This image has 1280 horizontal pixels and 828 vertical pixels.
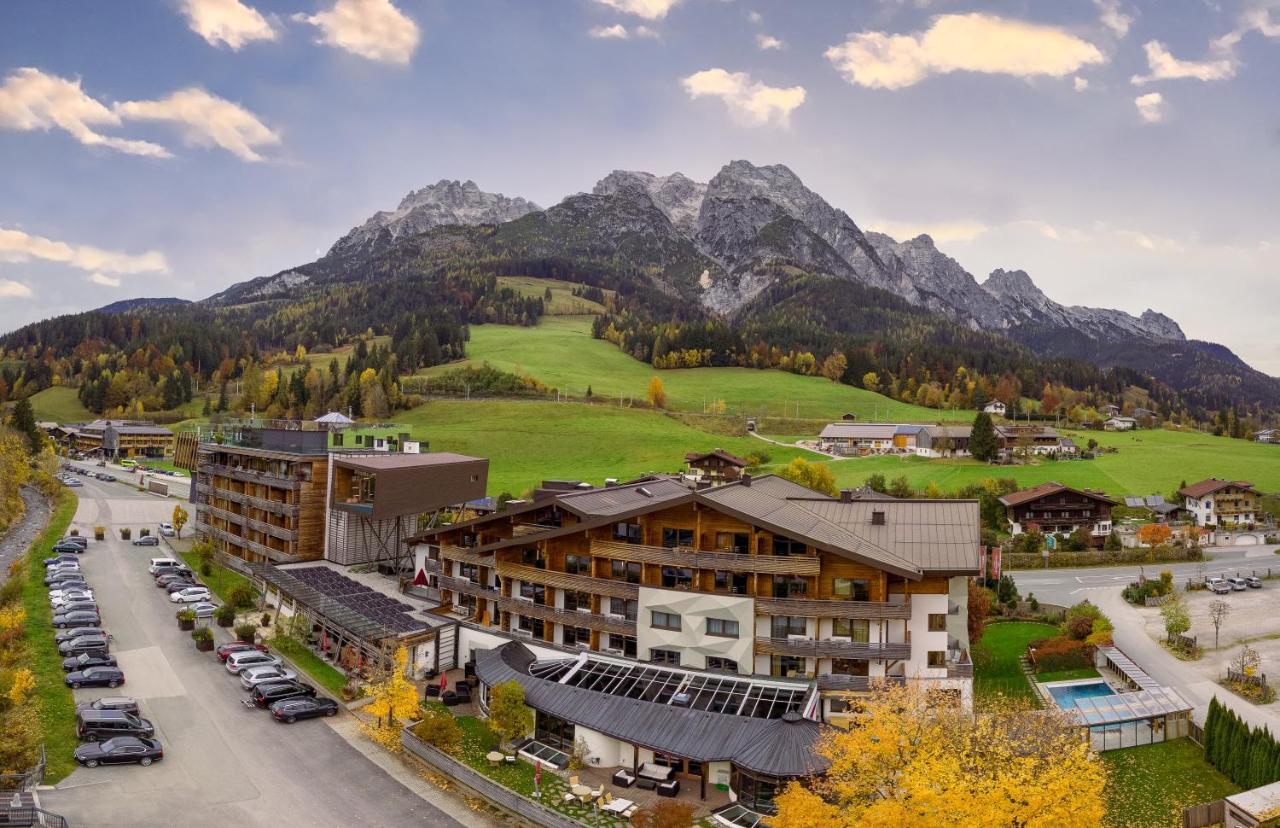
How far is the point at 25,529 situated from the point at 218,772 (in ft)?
262

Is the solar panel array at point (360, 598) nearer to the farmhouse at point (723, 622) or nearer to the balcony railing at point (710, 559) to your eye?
the farmhouse at point (723, 622)

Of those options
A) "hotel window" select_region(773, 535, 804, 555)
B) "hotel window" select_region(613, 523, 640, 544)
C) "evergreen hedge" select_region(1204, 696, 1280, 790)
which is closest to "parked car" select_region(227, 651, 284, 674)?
"hotel window" select_region(613, 523, 640, 544)

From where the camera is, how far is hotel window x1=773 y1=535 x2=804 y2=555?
4500 cm

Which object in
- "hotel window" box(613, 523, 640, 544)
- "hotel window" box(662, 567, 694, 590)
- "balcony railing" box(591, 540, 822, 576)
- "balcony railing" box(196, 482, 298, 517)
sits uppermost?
"hotel window" box(613, 523, 640, 544)

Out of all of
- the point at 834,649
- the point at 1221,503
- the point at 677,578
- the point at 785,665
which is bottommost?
the point at 785,665

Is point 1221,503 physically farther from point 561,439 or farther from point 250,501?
point 250,501

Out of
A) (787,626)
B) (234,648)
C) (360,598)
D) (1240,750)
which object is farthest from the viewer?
(360,598)

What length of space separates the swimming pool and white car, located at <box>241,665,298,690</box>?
4908 centimetres

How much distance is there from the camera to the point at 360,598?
197 ft

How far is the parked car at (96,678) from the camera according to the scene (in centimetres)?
4778

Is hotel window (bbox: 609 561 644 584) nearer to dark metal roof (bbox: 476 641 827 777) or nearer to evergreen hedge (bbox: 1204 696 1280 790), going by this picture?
dark metal roof (bbox: 476 641 827 777)

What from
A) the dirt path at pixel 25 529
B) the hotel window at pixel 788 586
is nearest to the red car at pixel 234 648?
the dirt path at pixel 25 529

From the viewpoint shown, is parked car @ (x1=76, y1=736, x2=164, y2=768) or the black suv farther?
the black suv

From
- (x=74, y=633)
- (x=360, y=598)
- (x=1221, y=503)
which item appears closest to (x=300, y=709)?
(x=360, y=598)
